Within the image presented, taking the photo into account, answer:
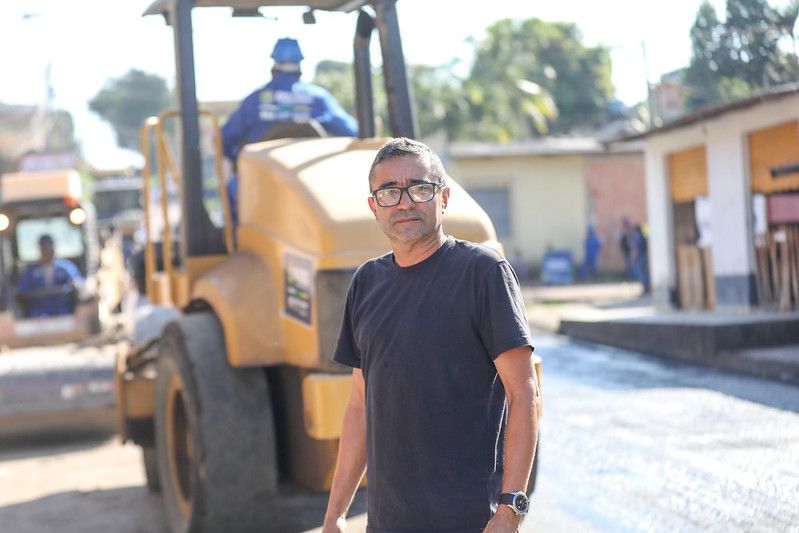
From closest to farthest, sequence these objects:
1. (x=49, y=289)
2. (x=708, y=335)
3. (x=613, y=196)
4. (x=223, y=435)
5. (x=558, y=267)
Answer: (x=223, y=435)
(x=708, y=335)
(x=49, y=289)
(x=558, y=267)
(x=613, y=196)

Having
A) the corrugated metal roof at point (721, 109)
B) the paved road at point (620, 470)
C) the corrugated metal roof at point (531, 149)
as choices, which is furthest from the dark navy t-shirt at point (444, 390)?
the corrugated metal roof at point (531, 149)

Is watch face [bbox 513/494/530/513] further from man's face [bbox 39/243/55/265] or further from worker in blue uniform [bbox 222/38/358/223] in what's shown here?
man's face [bbox 39/243/55/265]

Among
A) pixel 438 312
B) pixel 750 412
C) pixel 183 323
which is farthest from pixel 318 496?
pixel 750 412

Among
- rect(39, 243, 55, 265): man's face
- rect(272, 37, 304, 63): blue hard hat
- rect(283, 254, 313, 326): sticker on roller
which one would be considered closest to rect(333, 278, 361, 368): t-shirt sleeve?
rect(283, 254, 313, 326): sticker on roller

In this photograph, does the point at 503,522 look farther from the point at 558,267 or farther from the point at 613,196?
the point at 613,196

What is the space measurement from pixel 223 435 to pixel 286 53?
252 centimetres

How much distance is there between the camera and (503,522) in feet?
10.7

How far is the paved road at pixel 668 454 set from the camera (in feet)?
22.4

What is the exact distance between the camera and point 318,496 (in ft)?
21.2

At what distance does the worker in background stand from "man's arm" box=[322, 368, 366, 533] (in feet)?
43.9

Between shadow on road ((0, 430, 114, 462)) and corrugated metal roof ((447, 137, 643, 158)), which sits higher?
corrugated metal roof ((447, 137, 643, 158))

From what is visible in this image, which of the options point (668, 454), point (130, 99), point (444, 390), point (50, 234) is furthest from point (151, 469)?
point (130, 99)

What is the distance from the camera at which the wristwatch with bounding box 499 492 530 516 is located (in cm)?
327

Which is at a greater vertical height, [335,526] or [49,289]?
[49,289]
